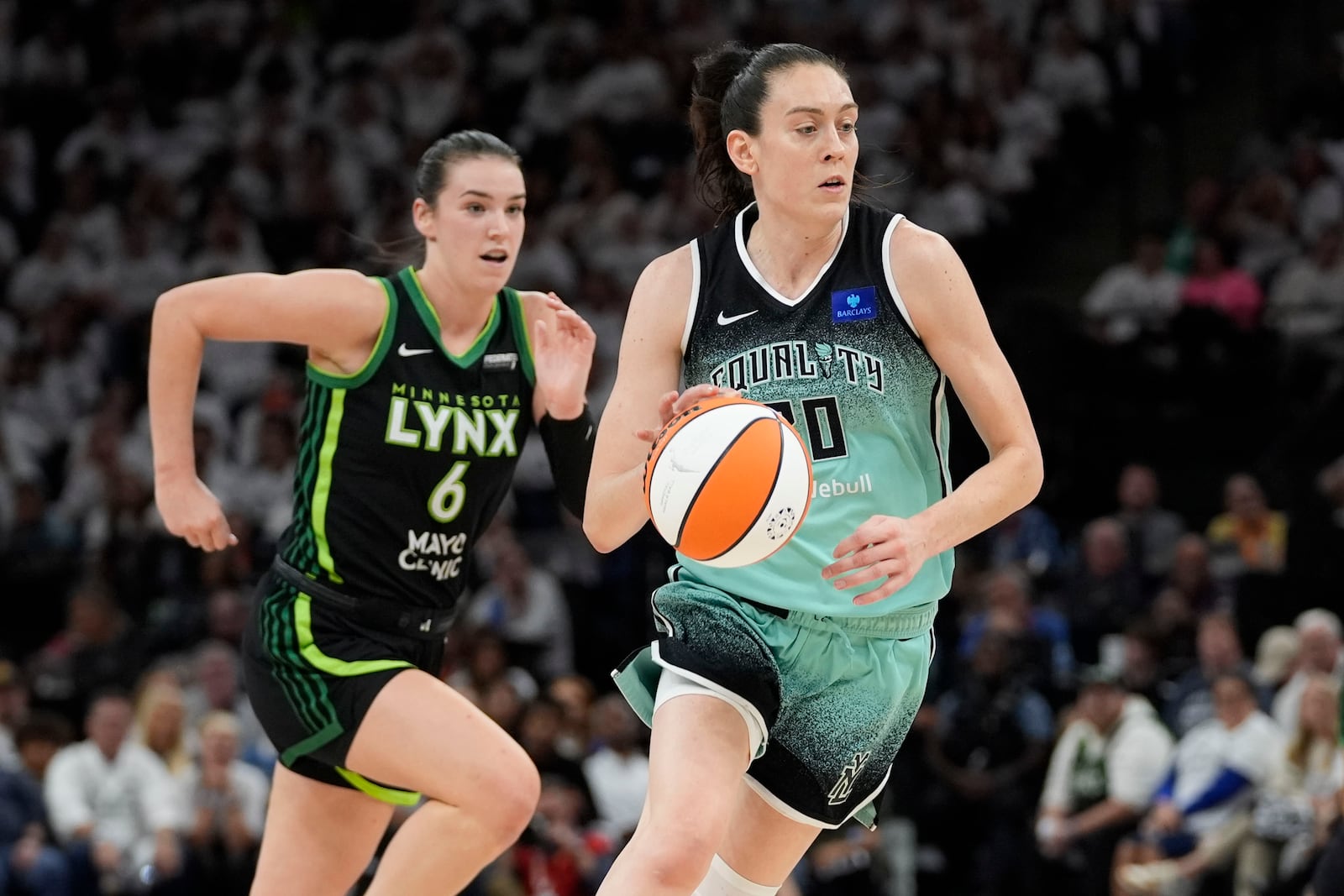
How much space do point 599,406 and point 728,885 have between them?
880 cm

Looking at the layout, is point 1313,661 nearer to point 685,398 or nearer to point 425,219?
point 425,219

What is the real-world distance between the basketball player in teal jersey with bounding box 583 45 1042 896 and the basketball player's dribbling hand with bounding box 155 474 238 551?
1.24 m

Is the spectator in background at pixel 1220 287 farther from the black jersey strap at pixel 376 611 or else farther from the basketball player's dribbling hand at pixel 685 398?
the basketball player's dribbling hand at pixel 685 398

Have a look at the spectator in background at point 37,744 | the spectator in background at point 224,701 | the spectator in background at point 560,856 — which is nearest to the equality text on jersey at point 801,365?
the spectator in background at point 560,856

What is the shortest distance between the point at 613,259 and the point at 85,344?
4.00m

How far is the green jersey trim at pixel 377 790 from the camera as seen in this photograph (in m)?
5.04

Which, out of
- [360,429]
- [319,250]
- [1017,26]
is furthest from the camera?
[1017,26]

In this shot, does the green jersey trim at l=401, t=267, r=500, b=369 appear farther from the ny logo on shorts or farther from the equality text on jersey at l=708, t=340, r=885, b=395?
the ny logo on shorts

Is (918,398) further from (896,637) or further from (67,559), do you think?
(67,559)

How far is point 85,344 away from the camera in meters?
13.8

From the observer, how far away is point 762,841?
14.0 ft

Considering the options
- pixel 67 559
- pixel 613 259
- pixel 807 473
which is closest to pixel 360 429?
pixel 807 473

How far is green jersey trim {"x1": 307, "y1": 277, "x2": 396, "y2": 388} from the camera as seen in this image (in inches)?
200

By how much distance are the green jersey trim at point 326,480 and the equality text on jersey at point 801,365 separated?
4.38 feet
